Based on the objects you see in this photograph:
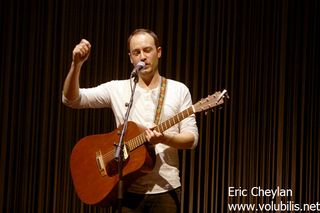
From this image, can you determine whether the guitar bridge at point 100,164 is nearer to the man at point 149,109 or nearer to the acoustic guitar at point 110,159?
the acoustic guitar at point 110,159

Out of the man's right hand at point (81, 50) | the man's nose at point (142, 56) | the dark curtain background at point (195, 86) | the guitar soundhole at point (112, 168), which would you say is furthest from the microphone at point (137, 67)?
the dark curtain background at point (195, 86)

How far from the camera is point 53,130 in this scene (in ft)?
13.2

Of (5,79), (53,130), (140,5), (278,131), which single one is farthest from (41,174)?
(278,131)

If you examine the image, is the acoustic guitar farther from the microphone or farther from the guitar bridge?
the microphone

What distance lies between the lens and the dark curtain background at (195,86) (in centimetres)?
373

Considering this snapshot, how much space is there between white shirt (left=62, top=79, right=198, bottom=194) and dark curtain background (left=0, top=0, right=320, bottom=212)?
1090 mm

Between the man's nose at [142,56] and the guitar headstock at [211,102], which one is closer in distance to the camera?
the guitar headstock at [211,102]

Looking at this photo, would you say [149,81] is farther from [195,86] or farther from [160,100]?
[195,86]

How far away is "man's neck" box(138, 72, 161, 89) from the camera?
9.02 ft

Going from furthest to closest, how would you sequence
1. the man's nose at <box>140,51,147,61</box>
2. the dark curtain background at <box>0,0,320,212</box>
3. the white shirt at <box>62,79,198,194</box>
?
the dark curtain background at <box>0,0,320,212</box> < the man's nose at <box>140,51,147,61</box> < the white shirt at <box>62,79,198,194</box>

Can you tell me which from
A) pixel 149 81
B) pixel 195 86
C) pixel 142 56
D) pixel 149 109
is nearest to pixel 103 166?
pixel 149 109

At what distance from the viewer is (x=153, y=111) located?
266 cm

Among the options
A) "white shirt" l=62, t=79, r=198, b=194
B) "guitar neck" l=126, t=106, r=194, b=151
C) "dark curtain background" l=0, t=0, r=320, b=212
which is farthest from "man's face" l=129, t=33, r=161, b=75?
"dark curtain background" l=0, t=0, r=320, b=212

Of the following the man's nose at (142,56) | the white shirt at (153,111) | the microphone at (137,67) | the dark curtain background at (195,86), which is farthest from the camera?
the dark curtain background at (195,86)
